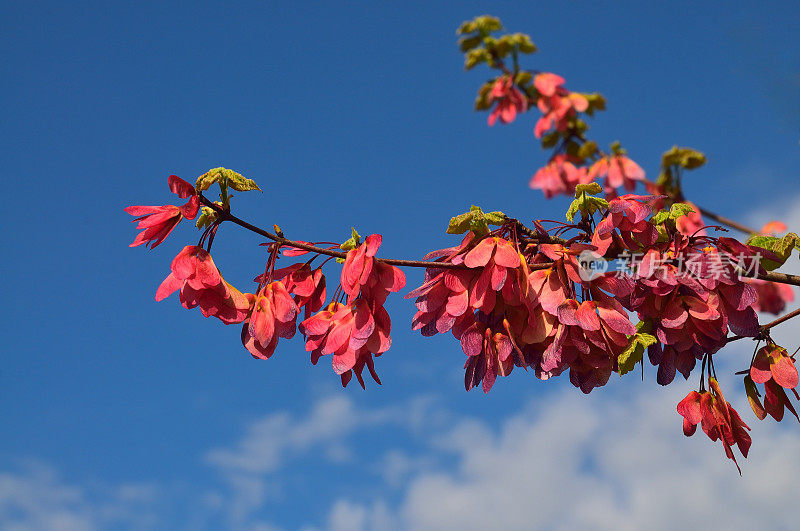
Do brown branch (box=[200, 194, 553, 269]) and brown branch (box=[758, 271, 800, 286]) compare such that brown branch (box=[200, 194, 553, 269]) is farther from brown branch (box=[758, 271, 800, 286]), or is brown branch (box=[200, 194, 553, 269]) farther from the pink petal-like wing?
brown branch (box=[758, 271, 800, 286])

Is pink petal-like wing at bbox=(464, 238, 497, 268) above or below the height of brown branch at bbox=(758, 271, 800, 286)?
above

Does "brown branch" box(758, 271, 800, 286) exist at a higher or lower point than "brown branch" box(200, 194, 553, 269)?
lower

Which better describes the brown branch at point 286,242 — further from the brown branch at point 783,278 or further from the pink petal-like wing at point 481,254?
the brown branch at point 783,278

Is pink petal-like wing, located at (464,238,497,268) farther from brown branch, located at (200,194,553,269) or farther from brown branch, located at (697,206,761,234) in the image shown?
brown branch, located at (697,206,761,234)

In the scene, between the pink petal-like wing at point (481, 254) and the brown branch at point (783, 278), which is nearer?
the pink petal-like wing at point (481, 254)

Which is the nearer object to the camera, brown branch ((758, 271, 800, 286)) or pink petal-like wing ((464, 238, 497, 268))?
pink petal-like wing ((464, 238, 497, 268))

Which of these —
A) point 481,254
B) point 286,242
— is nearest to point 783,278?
point 481,254

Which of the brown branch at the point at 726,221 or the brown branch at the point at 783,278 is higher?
the brown branch at the point at 726,221

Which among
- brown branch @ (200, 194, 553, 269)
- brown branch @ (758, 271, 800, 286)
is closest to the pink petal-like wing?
brown branch @ (200, 194, 553, 269)

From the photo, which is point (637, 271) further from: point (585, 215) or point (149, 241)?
point (149, 241)

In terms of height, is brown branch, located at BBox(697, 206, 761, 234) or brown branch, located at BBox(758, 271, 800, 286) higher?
brown branch, located at BBox(697, 206, 761, 234)

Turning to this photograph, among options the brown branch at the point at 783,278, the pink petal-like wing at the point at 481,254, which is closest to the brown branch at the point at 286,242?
the pink petal-like wing at the point at 481,254

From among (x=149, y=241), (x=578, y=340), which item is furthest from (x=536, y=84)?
(x=149, y=241)

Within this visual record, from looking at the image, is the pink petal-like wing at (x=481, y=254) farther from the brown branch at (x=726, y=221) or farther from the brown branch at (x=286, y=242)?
the brown branch at (x=726, y=221)
